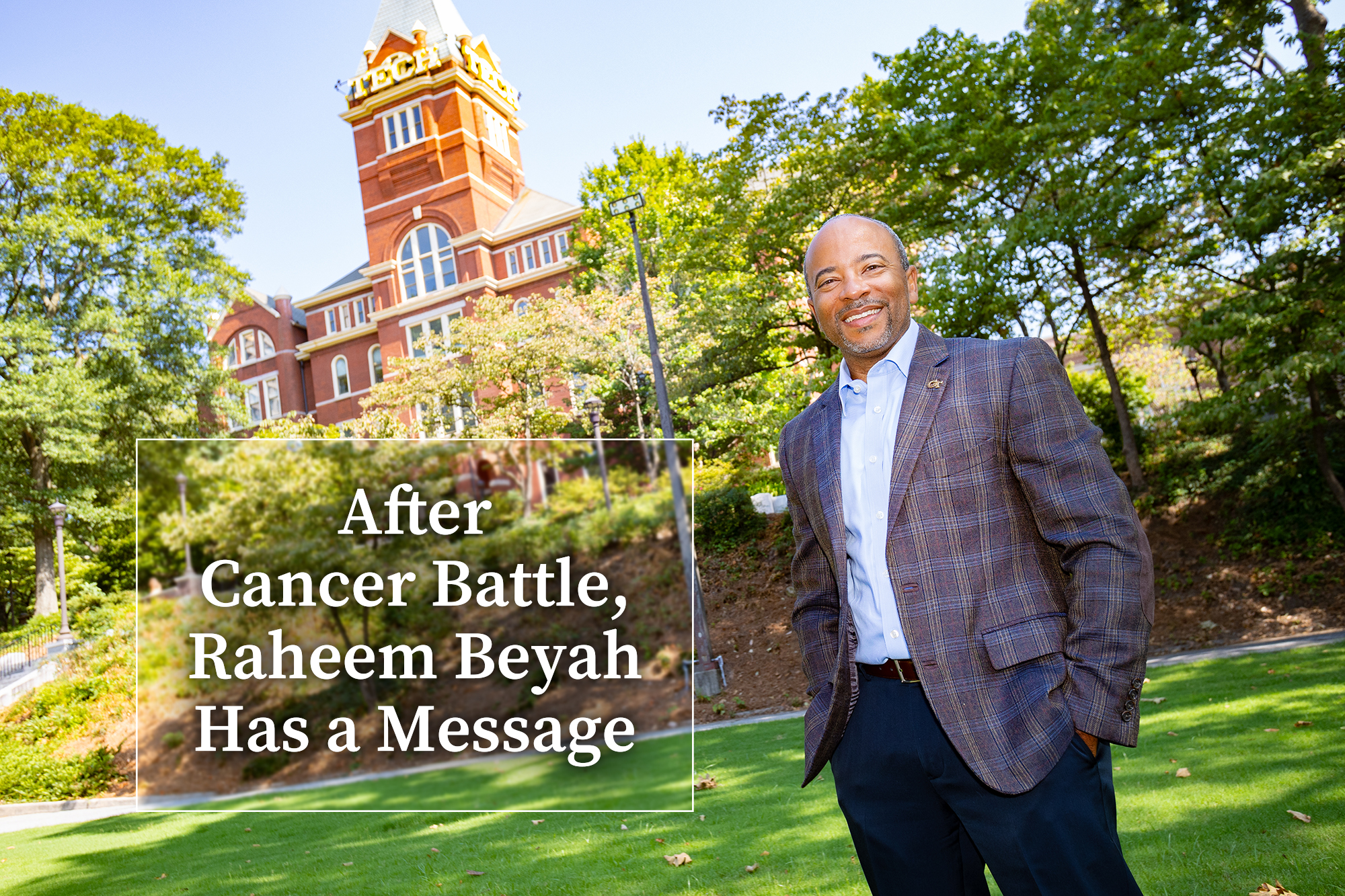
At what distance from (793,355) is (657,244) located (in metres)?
8.71

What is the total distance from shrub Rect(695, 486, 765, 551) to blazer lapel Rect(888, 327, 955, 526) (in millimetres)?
21003

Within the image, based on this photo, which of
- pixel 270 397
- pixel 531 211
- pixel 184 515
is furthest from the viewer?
pixel 270 397

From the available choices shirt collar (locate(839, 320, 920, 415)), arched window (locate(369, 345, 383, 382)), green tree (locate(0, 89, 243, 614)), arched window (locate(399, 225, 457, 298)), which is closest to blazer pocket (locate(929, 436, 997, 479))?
shirt collar (locate(839, 320, 920, 415))

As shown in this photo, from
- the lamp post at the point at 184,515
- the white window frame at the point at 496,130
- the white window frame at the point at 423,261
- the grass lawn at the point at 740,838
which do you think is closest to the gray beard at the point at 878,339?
the grass lawn at the point at 740,838

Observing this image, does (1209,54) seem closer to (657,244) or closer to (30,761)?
(657,244)

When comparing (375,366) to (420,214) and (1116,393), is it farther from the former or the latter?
(1116,393)

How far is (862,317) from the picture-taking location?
2.38 metres

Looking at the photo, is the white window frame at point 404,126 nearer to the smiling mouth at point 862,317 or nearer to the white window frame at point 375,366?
the white window frame at point 375,366

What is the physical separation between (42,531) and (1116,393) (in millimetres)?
28963

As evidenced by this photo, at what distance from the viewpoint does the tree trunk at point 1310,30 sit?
14.7 m

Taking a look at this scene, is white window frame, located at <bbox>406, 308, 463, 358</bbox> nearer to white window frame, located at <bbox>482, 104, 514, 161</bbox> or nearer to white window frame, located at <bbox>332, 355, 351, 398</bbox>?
white window frame, located at <bbox>332, 355, 351, 398</bbox>

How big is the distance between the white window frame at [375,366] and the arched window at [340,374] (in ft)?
6.01

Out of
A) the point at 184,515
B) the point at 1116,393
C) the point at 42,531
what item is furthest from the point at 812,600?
the point at 42,531

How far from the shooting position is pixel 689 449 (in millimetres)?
3074
